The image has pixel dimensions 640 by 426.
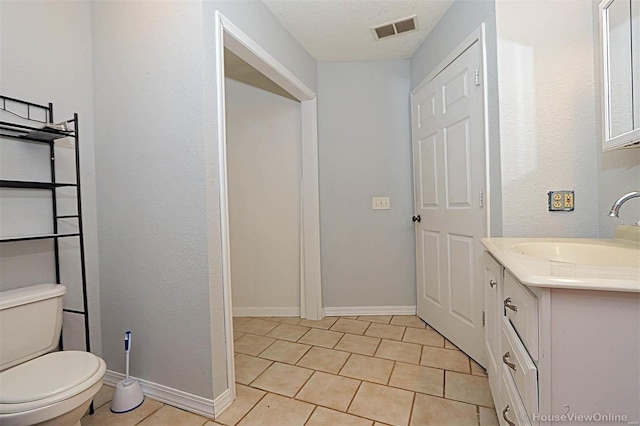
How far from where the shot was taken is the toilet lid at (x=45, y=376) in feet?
3.91

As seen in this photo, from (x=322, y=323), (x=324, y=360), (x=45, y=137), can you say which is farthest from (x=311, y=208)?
(x=45, y=137)

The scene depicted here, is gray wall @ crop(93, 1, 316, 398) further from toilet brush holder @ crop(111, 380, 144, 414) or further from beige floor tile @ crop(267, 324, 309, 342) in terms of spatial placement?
beige floor tile @ crop(267, 324, 309, 342)

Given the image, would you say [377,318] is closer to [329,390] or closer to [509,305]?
[329,390]

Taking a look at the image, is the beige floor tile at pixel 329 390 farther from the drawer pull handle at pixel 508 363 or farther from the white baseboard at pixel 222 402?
the drawer pull handle at pixel 508 363

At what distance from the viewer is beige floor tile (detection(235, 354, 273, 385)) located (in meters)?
2.00

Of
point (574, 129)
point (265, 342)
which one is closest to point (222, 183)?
point (265, 342)

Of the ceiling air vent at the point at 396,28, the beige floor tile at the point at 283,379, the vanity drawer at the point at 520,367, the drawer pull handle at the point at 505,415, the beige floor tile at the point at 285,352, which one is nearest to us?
the vanity drawer at the point at 520,367

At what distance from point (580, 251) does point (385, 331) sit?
1647mm

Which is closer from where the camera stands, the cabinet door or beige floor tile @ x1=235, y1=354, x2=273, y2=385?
the cabinet door

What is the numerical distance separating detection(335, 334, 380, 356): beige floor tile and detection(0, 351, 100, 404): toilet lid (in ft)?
5.13

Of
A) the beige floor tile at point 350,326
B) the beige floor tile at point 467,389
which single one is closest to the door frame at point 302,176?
the beige floor tile at point 350,326

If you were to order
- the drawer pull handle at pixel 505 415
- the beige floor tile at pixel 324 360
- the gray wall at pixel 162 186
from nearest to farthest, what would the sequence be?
1. the drawer pull handle at pixel 505 415
2. the gray wall at pixel 162 186
3. the beige floor tile at pixel 324 360

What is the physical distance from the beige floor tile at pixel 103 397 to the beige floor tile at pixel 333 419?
113 centimetres

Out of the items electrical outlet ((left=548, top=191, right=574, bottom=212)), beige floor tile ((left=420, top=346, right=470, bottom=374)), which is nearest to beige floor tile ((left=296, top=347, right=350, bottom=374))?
beige floor tile ((left=420, top=346, right=470, bottom=374))
